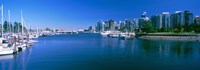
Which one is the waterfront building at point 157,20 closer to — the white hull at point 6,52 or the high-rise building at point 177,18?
the high-rise building at point 177,18

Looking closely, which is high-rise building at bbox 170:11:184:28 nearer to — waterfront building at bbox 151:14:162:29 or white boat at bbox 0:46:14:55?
waterfront building at bbox 151:14:162:29

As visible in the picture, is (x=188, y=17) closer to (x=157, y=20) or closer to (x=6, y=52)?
(x=157, y=20)

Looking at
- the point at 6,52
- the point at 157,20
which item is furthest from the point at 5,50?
the point at 157,20

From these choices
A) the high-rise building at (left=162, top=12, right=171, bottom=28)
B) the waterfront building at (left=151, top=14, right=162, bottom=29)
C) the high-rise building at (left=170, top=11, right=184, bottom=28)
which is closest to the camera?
the high-rise building at (left=170, top=11, right=184, bottom=28)

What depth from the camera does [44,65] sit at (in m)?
32.1

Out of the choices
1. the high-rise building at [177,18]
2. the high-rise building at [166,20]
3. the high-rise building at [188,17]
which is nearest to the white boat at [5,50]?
the high-rise building at [177,18]

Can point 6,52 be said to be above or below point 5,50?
below

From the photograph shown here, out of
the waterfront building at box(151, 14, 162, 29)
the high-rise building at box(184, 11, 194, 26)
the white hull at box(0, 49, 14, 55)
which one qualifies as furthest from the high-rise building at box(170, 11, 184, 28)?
the white hull at box(0, 49, 14, 55)

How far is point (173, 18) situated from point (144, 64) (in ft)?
436

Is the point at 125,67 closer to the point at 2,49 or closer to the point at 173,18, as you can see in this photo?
the point at 2,49

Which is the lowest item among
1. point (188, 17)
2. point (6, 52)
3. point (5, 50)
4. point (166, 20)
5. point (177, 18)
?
point (6, 52)

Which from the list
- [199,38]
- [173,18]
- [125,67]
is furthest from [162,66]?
[173,18]

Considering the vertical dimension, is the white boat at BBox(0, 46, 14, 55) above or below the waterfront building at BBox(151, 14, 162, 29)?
below

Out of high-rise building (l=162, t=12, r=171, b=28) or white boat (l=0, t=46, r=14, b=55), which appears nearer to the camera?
white boat (l=0, t=46, r=14, b=55)
